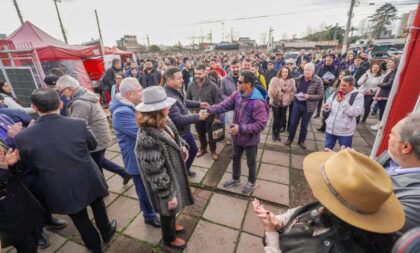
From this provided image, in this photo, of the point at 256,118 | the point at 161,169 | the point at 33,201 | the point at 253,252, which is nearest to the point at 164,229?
the point at 161,169

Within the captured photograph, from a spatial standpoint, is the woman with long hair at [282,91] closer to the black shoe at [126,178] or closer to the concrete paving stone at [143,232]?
the black shoe at [126,178]

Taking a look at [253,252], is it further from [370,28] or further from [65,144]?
[370,28]

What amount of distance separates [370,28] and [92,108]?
7484 cm

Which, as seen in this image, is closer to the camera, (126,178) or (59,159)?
(59,159)

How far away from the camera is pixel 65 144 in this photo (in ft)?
5.82

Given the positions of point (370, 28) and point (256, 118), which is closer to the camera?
point (256, 118)

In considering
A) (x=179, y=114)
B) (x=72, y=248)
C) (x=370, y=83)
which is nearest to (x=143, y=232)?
(x=72, y=248)

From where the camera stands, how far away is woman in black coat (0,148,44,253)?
66.6 inches

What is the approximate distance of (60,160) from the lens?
1788mm

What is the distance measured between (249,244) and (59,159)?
224 centimetres

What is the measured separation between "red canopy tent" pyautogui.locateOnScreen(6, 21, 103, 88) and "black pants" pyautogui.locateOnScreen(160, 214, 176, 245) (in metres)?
7.91

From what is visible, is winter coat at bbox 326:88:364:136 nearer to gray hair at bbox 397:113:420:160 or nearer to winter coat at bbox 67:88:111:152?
gray hair at bbox 397:113:420:160

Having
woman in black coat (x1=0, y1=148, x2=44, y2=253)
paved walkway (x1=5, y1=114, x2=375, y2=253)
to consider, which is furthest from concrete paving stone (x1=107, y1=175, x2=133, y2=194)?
woman in black coat (x1=0, y1=148, x2=44, y2=253)

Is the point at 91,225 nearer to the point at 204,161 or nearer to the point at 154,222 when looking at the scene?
the point at 154,222
